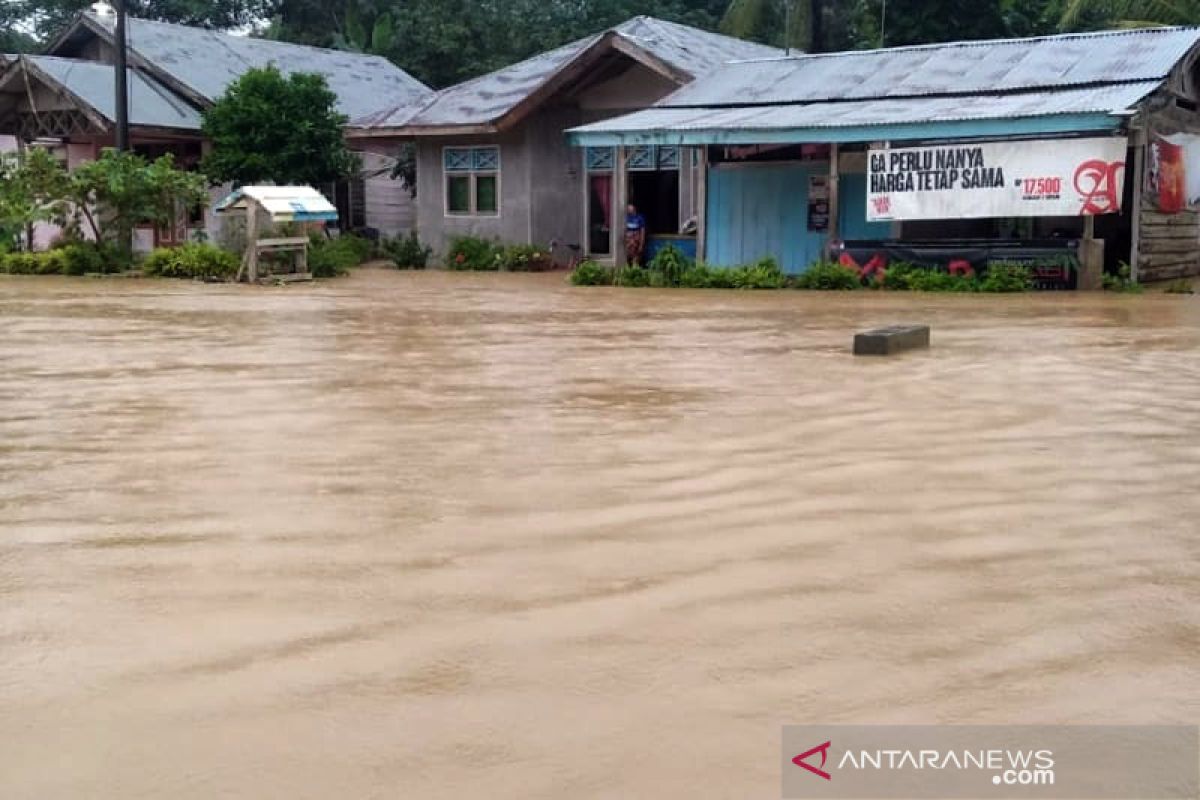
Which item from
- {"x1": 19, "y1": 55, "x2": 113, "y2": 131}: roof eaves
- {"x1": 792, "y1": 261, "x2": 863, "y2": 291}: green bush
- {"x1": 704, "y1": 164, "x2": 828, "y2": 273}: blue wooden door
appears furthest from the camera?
{"x1": 19, "y1": 55, "x2": 113, "y2": 131}: roof eaves

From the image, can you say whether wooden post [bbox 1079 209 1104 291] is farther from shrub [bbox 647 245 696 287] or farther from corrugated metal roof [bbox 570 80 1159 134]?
shrub [bbox 647 245 696 287]

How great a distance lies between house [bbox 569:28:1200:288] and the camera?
52.4 feet

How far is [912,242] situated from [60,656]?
15370 millimetres

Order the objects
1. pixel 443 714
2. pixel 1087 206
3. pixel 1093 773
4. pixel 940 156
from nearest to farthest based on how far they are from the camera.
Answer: pixel 1093 773 → pixel 443 714 → pixel 1087 206 → pixel 940 156

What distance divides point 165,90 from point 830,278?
50.4 feet

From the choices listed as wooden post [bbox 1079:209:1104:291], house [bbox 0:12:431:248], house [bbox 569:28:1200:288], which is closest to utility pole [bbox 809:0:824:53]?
house [bbox 0:12:431:248]

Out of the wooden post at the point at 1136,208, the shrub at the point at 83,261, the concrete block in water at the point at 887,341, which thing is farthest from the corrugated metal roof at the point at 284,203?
the concrete block in water at the point at 887,341

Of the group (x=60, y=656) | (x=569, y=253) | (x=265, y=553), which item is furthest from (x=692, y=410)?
(x=569, y=253)

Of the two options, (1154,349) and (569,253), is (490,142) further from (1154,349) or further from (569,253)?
(1154,349)

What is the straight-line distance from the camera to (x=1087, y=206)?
51.5 ft

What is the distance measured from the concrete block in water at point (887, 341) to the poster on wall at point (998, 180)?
6.91 meters

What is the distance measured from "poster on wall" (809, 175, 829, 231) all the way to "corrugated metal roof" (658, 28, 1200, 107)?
1155 millimetres

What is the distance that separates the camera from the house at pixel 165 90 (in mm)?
25031

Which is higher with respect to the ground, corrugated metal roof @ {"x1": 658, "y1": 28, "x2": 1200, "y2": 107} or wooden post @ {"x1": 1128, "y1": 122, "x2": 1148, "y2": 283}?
corrugated metal roof @ {"x1": 658, "y1": 28, "x2": 1200, "y2": 107}
